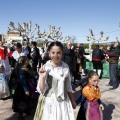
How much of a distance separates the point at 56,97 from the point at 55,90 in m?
0.08

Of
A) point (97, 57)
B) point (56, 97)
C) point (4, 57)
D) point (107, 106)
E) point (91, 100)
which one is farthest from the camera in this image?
point (97, 57)

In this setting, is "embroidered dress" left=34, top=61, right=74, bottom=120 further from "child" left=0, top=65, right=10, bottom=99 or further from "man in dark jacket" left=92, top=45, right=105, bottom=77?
"man in dark jacket" left=92, top=45, right=105, bottom=77

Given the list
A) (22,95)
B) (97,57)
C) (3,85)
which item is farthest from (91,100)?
(97,57)

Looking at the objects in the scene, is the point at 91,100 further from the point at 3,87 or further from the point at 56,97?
the point at 3,87

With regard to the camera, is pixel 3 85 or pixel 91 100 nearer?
pixel 91 100

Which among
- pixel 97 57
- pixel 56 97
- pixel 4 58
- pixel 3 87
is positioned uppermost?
pixel 4 58

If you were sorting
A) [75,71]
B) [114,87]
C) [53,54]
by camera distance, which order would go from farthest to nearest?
[75,71] < [114,87] < [53,54]

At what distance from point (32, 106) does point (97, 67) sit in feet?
17.0

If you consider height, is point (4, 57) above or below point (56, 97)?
above

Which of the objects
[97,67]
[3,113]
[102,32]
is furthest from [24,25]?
[3,113]

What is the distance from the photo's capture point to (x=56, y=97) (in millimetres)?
2652

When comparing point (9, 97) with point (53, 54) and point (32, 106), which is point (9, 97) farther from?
point (53, 54)

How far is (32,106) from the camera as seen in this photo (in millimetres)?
4625

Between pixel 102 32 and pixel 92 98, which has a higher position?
pixel 102 32
